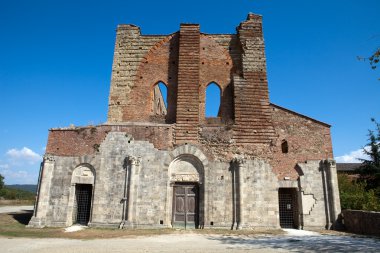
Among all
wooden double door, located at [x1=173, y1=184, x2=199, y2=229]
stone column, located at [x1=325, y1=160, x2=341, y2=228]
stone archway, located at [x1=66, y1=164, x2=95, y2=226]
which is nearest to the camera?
stone column, located at [x1=325, y1=160, x2=341, y2=228]

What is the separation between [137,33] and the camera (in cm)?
1947

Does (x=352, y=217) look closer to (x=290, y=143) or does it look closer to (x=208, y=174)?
(x=290, y=143)

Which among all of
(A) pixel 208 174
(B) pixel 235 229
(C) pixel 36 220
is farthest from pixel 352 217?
(C) pixel 36 220

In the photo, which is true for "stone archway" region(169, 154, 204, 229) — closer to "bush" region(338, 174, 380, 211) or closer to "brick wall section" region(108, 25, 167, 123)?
"brick wall section" region(108, 25, 167, 123)

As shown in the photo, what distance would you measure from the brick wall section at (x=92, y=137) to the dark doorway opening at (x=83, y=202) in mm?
1889

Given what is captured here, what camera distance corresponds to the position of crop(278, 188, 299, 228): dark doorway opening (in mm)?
15781

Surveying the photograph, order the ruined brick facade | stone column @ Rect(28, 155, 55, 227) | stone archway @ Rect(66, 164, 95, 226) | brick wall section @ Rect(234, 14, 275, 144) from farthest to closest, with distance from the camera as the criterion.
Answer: brick wall section @ Rect(234, 14, 275, 144)
stone archway @ Rect(66, 164, 95, 226)
the ruined brick facade
stone column @ Rect(28, 155, 55, 227)

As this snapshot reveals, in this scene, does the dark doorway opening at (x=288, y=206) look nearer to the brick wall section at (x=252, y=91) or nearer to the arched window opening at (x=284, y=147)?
the arched window opening at (x=284, y=147)

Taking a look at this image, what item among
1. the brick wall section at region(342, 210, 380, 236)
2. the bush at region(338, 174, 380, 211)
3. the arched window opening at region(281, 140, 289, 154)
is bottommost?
the brick wall section at region(342, 210, 380, 236)

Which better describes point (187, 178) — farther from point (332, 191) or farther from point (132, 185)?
point (332, 191)

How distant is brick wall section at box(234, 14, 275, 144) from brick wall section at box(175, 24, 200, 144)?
2.42 metres

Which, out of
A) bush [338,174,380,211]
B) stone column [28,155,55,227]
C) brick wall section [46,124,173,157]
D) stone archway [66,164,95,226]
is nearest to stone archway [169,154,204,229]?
brick wall section [46,124,173,157]

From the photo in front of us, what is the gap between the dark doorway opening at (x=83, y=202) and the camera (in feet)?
51.5

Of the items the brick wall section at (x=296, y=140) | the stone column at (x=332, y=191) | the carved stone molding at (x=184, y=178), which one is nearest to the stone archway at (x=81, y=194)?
the carved stone molding at (x=184, y=178)
